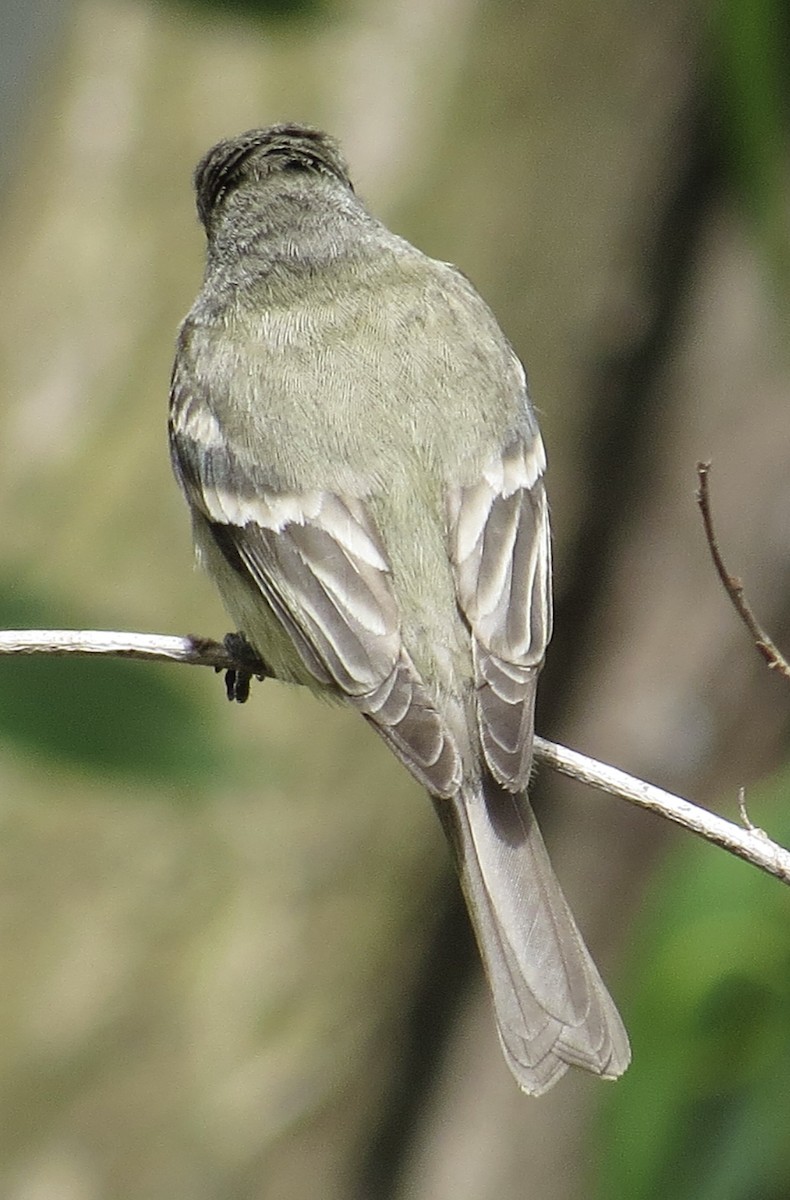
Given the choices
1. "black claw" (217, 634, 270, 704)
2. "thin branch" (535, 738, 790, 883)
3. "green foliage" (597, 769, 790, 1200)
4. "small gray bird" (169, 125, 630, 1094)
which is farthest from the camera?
"black claw" (217, 634, 270, 704)

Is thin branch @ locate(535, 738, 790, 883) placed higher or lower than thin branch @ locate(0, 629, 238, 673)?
higher

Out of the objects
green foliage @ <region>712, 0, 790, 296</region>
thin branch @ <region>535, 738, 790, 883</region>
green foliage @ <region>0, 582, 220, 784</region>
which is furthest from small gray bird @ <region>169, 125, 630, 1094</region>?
green foliage @ <region>712, 0, 790, 296</region>

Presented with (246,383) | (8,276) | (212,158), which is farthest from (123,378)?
(246,383)

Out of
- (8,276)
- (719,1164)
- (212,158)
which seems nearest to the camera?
(719,1164)

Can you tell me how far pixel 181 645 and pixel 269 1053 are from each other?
11.0ft

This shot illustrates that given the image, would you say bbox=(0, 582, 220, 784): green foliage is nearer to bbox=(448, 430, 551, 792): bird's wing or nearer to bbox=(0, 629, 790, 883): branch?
bbox=(0, 629, 790, 883): branch

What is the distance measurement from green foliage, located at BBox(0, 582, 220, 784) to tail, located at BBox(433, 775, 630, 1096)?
0.55m

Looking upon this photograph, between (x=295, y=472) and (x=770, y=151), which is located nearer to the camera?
(x=770, y=151)

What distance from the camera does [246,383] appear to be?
361cm

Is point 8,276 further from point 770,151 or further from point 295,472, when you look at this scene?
point 770,151

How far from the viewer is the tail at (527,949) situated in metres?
2.89

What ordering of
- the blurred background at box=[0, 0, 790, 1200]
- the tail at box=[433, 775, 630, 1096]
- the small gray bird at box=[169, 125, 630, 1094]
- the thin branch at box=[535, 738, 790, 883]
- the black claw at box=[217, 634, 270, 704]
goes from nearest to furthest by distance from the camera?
1. the thin branch at box=[535, 738, 790, 883]
2. the tail at box=[433, 775, 630, 1096]
3. the small gray bird at box=[169, 125, 630, 1094]
4. the black claw at box=[217, 634, 270, 704]
5. the blurred background at box=[0, 0, 790, 1200]

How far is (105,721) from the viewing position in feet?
9.01

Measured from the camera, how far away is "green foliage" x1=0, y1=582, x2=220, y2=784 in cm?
272
